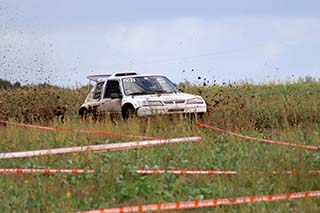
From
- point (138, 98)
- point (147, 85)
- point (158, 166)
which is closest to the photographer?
point (158, 166)

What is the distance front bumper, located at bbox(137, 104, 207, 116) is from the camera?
1341cm

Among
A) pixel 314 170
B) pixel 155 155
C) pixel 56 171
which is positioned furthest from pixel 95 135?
pixel 314 170

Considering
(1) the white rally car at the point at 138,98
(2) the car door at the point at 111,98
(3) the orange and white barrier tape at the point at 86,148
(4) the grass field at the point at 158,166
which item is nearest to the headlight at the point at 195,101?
(1) the white rally car at the point at 138,98

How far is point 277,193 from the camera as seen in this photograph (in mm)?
6930

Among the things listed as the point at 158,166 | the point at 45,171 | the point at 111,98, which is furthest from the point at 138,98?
the point at 45,171

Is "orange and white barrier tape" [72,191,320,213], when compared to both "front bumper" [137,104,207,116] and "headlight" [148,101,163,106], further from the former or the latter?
"headlight" [148,101,163,106]

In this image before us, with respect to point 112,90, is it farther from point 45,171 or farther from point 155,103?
point 45,171

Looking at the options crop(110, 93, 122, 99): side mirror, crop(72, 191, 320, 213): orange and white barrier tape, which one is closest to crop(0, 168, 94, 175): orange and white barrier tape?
crop(72, 191, 320, 213): orange and white barrier tape

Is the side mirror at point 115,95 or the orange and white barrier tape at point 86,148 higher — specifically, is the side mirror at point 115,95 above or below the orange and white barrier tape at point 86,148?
above

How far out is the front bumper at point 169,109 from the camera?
1341cm

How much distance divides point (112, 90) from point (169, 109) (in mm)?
2420

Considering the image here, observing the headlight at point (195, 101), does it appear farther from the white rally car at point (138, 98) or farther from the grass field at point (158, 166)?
the grass field at point (158, 166)

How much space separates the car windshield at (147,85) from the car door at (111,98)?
0.27 metres

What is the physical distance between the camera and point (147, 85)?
586 inches
